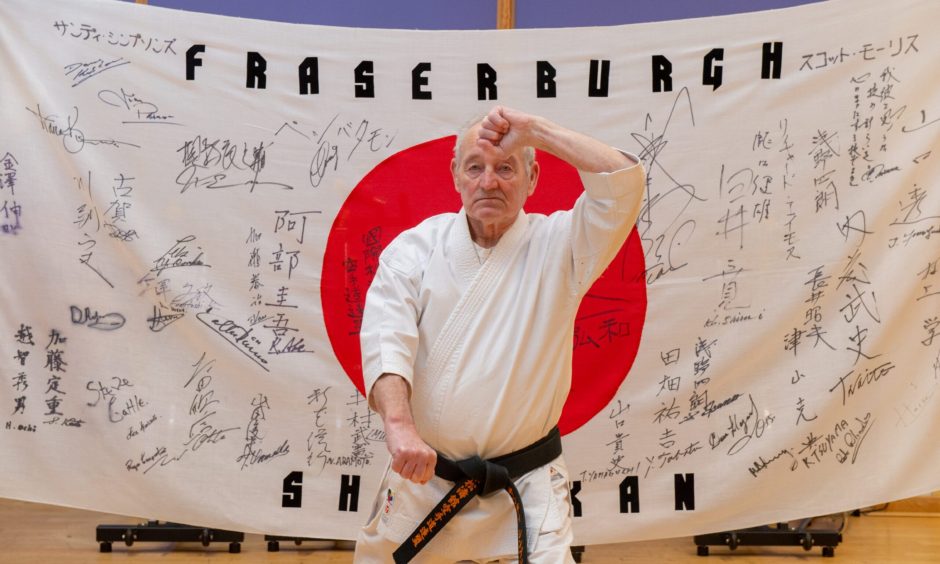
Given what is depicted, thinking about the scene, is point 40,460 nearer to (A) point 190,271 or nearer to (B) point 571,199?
(A) point 190,271

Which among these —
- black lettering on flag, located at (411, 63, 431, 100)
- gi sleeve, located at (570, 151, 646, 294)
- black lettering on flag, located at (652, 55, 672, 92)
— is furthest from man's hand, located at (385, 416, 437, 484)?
black lettering on flag, located at (652, 55, 672, 92)

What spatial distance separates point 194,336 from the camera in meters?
3.25

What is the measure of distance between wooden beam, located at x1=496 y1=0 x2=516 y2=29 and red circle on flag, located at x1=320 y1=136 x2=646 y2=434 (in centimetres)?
87

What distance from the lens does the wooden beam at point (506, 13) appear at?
3.91 meters

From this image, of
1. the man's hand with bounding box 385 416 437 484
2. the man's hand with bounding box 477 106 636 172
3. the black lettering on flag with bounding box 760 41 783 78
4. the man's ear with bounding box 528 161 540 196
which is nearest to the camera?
the man's hand with bounding box 385 416 437 484

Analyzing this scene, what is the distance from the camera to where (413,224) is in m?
3.33

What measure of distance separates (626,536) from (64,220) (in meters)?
2.16

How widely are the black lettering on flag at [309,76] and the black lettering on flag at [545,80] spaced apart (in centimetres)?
74

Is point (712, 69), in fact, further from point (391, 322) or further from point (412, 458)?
point (412, 458)

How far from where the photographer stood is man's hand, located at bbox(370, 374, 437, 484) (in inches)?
73.0

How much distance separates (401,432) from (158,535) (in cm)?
222

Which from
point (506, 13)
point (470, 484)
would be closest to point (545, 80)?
point (506, 13)

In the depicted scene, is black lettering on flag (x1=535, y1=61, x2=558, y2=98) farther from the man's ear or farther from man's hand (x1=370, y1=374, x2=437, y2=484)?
man's hand (x1=370, y1=374, x2=437, y2=484)

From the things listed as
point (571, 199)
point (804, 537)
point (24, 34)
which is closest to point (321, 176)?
point (571, 199)
